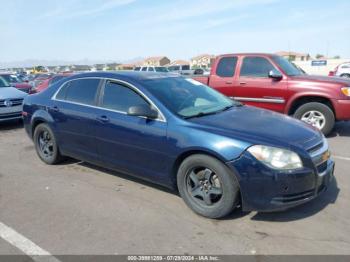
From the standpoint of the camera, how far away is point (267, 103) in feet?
26.1

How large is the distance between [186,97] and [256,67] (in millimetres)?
4146

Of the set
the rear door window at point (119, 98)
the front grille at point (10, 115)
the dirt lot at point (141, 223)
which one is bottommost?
the dirt lot at point (141, 223)

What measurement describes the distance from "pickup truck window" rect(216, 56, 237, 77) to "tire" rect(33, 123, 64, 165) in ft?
15.0

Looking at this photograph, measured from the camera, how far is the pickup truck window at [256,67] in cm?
A: 802

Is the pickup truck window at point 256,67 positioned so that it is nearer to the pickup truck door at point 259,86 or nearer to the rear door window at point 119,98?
the pickup truck door at point 259,86

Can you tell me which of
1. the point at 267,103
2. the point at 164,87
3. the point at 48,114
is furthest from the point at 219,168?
the point at 267,103

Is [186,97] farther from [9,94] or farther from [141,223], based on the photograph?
[9,94]

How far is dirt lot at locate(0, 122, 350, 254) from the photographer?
3287 millimetres

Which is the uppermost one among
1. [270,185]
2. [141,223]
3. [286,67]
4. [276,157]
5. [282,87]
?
[286,67]

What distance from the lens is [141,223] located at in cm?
378

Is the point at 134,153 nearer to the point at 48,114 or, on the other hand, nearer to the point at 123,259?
the point at 123,259

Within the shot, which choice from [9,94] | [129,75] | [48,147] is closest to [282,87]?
[129,75]

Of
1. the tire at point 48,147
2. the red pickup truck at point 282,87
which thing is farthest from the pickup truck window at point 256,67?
the tire at point 48,147

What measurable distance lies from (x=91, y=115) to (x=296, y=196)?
290cm
